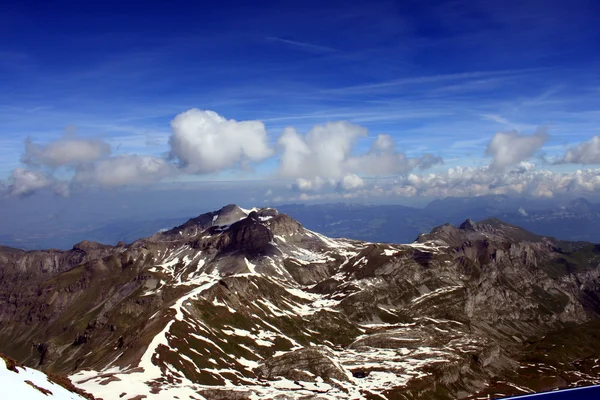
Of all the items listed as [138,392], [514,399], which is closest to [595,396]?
[514,399]

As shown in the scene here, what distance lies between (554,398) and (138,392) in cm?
14974

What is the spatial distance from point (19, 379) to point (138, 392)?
154m

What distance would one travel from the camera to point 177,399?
194m

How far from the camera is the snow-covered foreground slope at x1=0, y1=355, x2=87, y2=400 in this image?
49.2 meters

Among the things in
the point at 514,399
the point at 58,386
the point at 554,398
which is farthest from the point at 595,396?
the point at 58,386

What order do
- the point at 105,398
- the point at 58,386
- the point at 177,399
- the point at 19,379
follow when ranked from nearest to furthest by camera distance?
1. the point at 19,379
2. the point at 58,386
3. the point at 105,398
4. the point at 177,399

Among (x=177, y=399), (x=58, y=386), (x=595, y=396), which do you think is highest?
(x=58, y=386)

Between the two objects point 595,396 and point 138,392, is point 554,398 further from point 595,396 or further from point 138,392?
point 138,392

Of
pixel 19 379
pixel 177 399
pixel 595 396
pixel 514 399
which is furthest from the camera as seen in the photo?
pixel 177 399

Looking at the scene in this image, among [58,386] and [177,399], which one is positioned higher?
[58,386]

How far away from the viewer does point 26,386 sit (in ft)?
171

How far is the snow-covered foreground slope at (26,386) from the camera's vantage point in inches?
1935

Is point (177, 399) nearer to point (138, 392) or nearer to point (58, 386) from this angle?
point (138, 392)

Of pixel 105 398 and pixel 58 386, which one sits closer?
pixel 58 386
